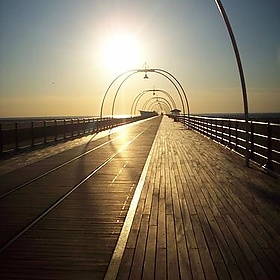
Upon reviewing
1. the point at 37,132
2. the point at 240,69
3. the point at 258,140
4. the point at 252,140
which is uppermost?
the point at 240,69

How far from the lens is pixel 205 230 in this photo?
5680 mm

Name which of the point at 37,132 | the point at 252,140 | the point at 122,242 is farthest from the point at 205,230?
the point at 37,132

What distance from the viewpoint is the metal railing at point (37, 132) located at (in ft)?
55.0

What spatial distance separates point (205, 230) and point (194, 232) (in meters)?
0.18

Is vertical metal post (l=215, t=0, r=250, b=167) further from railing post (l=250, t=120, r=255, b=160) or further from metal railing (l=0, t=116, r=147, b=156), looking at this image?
metal railing (l=0, t=116, r=147, b=156)

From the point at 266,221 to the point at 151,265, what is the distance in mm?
2413

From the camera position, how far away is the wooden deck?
428cm

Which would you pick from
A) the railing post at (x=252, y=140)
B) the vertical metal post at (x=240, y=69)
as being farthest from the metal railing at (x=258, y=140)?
the vertical metal post at (x=240, y=69)

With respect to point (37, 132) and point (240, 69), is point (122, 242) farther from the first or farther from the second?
point (37, 132)

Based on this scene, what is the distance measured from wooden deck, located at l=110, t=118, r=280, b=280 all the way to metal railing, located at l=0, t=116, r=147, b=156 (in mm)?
8551

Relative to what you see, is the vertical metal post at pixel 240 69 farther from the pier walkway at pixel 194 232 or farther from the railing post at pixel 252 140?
the pier walkway at pixel 194 232

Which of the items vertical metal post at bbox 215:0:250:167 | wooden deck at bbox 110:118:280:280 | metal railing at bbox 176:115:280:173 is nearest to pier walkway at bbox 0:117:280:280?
wooden deck at bbox 110:118:280:280

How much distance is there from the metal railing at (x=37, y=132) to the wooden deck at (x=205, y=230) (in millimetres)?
8551

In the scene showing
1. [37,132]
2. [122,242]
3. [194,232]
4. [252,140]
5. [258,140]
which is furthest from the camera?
[37,132]
